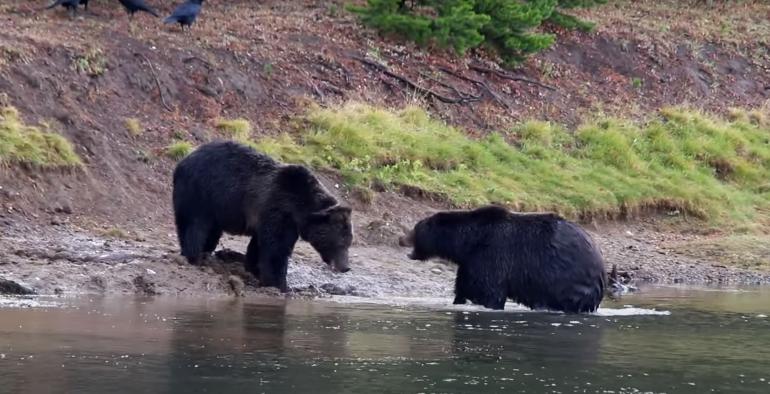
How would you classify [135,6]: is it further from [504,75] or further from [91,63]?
[504,75]

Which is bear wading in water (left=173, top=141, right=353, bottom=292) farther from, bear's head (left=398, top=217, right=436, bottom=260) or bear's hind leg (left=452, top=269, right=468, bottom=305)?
bear's hind leg (left=452, top=269, right=468, bottom=305)

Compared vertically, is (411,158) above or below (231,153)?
below

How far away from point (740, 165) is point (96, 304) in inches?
635

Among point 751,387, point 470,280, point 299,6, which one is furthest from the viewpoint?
point 299,6

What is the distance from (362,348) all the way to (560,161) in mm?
12966

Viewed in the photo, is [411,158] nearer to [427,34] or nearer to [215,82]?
[215,82]

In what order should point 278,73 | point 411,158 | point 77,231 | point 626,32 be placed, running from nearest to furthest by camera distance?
point 77,231
point 411,158
point 278,73
point 626,32

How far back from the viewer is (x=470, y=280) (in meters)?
14.5

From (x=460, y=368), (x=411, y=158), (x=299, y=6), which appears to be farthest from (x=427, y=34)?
(x=460, y=368)

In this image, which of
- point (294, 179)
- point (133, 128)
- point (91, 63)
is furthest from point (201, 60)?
point (294, 179)

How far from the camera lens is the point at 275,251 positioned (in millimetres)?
14570

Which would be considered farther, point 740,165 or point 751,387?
point 740,165

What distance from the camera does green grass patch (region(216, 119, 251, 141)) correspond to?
67.2ft

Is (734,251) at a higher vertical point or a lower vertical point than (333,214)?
lower
